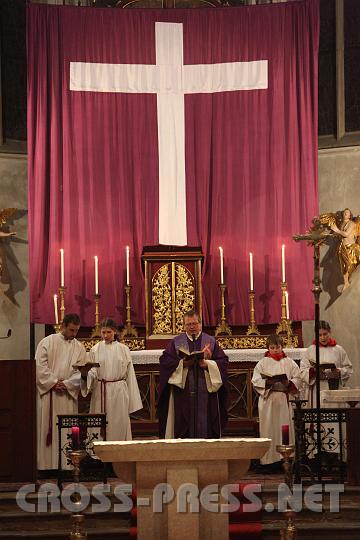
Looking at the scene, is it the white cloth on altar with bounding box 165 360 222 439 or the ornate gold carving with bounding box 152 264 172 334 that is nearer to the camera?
the white cloth on altar with bounding box 165 360 222 439

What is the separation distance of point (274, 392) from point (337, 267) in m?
3.35

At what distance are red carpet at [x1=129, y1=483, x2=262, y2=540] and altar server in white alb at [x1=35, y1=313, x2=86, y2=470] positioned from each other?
2.59 meters

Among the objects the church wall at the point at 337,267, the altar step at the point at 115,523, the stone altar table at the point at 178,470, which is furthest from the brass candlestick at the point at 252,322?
the stone altar table at the point at 178,470

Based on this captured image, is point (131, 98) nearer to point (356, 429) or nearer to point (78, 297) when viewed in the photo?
point (78, 297)

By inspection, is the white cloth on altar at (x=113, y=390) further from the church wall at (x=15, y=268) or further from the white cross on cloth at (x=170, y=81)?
the white cross on cloth at (x=170, y=81)

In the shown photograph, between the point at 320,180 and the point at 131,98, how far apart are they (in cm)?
291

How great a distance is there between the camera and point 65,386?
11.3 metres

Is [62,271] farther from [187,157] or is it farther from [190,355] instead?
[190,355]

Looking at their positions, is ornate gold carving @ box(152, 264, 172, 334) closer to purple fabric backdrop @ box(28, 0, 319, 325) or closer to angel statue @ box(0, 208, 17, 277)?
purple fabric backdrop @ box(28, 0, 319, 325)

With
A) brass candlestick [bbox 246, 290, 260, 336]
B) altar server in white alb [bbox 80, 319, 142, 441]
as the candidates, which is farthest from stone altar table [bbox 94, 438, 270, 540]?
brass candlestick [bbox 246, 290, 260, 336]

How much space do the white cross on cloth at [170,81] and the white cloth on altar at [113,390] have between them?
3.50 m

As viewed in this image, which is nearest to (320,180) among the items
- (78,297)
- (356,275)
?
(356,275)

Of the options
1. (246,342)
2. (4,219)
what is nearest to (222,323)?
(246,342)

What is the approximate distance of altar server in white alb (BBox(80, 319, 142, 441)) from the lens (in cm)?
1149
